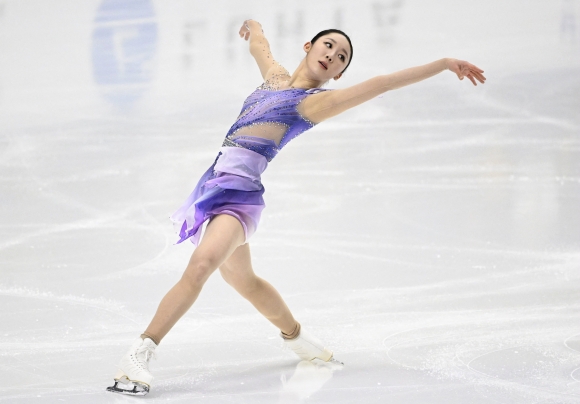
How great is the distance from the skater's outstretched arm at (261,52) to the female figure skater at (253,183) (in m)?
0.07

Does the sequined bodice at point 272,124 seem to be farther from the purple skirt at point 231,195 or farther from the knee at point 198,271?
the knee at point 198,271

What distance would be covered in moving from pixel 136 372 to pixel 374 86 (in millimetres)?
1356

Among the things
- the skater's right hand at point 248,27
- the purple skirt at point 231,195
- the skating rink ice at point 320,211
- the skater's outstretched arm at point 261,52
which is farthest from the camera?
the skater's right hand at point 248,27

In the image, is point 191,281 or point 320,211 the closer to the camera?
point 191,281

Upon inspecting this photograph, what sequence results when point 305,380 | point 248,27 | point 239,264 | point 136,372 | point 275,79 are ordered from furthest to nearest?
point 248,27 < point 275,79 < point 239,264 < point 305,380 < point 136,372

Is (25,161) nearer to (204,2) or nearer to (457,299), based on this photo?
(457,299)

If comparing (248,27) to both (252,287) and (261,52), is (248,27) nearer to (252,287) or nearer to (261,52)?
(261,52)

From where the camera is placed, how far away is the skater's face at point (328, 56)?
3492 mm

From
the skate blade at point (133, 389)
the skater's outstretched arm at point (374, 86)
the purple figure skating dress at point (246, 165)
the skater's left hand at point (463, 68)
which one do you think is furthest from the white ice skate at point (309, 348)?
the skater's left hand at point (463, 68)

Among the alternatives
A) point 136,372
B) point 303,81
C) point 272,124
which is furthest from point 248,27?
point 136,372

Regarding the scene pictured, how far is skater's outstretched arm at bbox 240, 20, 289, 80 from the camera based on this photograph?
12.3 ft

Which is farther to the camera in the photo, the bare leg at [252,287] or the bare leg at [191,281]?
the bare leg at [252,287]

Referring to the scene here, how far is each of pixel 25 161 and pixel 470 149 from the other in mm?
3282

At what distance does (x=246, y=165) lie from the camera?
341cm
